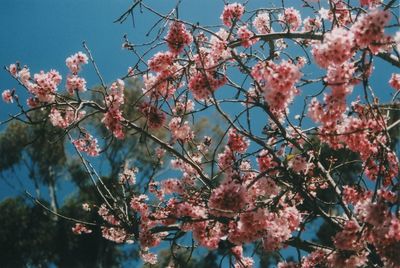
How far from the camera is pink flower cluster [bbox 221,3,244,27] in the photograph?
4211mm

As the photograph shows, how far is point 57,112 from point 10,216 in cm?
1493

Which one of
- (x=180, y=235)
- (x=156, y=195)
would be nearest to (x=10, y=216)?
(x=156, y=195)

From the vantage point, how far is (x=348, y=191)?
4129 mm

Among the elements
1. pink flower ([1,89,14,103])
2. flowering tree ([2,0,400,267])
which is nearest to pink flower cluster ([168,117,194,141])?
flowering tree ([2,0,400,267])

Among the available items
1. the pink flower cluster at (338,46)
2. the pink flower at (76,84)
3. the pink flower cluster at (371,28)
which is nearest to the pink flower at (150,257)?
the pink flower at (76,84)

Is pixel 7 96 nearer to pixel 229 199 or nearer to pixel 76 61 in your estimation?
pixel 76 61

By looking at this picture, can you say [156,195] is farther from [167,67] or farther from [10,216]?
[10,216]

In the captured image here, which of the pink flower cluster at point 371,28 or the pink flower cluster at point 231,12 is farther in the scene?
the pink flower cluster at point 231,12

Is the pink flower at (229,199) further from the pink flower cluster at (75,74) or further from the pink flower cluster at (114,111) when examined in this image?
the pink flower cluster at (75,74)

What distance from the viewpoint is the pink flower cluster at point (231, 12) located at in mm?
4211

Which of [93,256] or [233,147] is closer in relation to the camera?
[233,147]

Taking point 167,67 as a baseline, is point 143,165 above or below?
above

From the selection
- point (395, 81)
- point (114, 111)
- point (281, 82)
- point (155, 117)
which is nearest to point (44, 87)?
point (114, 111)

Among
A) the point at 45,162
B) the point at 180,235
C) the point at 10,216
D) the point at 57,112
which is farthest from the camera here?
the point at 45,162
